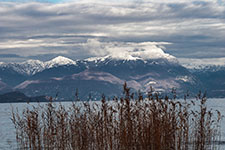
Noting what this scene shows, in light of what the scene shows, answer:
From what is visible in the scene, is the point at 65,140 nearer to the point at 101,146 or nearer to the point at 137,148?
the point at 101,146

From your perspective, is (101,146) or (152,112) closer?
(152,112)

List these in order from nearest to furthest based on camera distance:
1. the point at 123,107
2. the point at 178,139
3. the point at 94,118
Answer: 1. the point at 123,107
2. the point at 94,118
3. the point at 178,139

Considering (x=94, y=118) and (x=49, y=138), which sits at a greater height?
(x=94, y=118)

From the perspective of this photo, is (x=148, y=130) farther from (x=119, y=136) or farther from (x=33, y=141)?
(x=33, y=141)

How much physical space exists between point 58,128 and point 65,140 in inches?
27.3

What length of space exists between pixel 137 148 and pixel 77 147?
3057 millimetres

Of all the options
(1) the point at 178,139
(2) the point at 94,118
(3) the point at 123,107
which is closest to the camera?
(3) the point at 123,107

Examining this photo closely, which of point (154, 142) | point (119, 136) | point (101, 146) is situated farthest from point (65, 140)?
point (154, 142)

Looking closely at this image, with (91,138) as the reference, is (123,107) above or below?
above

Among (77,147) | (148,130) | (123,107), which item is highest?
(123,107)

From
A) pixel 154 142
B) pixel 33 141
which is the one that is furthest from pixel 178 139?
pixel 33 141

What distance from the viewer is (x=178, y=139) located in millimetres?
18094

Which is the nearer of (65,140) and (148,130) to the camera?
(148,130)

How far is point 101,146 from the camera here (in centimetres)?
1723
